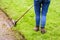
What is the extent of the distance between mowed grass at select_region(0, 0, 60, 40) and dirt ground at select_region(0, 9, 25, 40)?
159 mm

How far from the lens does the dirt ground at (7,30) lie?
17.1ft

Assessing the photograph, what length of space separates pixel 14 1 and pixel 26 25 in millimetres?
1836

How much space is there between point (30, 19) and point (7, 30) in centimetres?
85

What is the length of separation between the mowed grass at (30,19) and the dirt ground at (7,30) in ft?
0.52

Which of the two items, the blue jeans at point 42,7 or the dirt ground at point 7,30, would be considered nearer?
the blue jeans at point 42,7

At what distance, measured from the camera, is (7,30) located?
5.57 m

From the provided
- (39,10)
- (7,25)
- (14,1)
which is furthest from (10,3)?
(39,10)

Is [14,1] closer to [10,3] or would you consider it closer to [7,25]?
[10,3]

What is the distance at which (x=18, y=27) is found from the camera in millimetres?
5625

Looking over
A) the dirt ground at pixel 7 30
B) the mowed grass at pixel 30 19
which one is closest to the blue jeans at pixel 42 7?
the mowed grass at pixel 30 19

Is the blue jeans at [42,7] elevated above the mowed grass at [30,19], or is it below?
above

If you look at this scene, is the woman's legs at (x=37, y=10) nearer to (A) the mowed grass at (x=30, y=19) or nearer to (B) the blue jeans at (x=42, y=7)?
(B) the blue jeans at (x=42, y=7)

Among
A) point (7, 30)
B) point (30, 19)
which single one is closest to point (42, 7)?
point (30, 19)

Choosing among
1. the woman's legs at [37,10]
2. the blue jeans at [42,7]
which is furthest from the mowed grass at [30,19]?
the blue jeans at [42,7]
